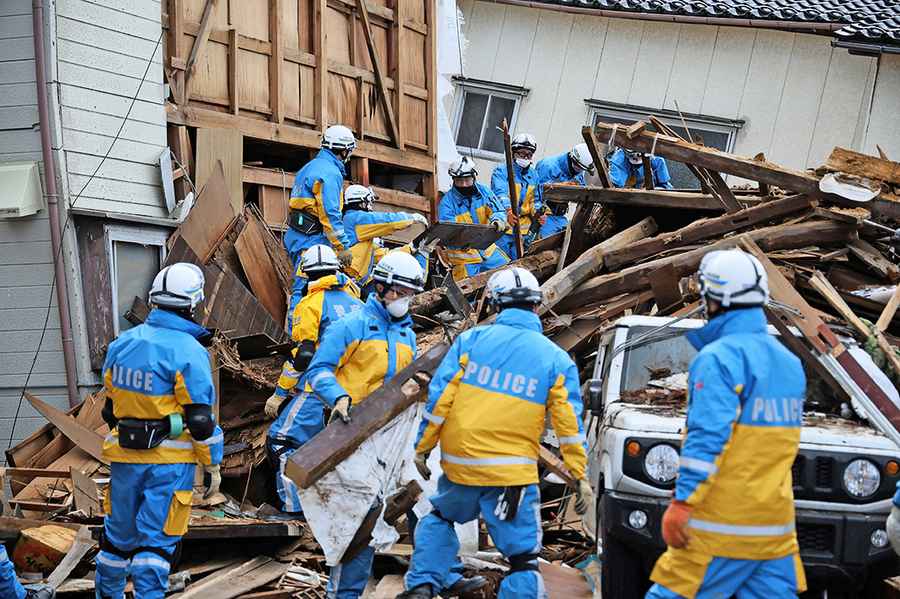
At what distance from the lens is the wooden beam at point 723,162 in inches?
419

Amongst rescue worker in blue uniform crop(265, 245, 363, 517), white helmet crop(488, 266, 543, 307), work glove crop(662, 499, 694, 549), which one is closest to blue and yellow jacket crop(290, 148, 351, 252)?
rescue worker in blue uniform crop(265, 245, 363, 517)

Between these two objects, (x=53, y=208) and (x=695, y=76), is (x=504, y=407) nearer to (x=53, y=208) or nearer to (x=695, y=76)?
(x=53, y=208)

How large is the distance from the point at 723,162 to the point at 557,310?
2.06m

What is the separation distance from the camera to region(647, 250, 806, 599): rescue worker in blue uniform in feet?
18.0

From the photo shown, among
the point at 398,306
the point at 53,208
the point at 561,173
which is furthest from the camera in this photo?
the point at 561,173

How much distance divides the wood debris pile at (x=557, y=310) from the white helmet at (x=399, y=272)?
52cm

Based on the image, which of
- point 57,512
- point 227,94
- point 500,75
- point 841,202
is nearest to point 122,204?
point 227,94

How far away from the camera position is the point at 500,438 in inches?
262

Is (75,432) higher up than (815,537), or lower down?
lower down

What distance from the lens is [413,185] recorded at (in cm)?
1592

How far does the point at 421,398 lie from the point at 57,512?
3282mm

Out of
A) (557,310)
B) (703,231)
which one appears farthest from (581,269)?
(703,231)

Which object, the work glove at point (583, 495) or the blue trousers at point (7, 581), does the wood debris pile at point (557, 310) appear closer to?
the blue trousers at point (7, 581)

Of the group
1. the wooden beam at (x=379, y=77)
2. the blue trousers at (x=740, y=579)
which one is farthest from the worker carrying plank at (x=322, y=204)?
the blue trousers at (x=740, y=579)
